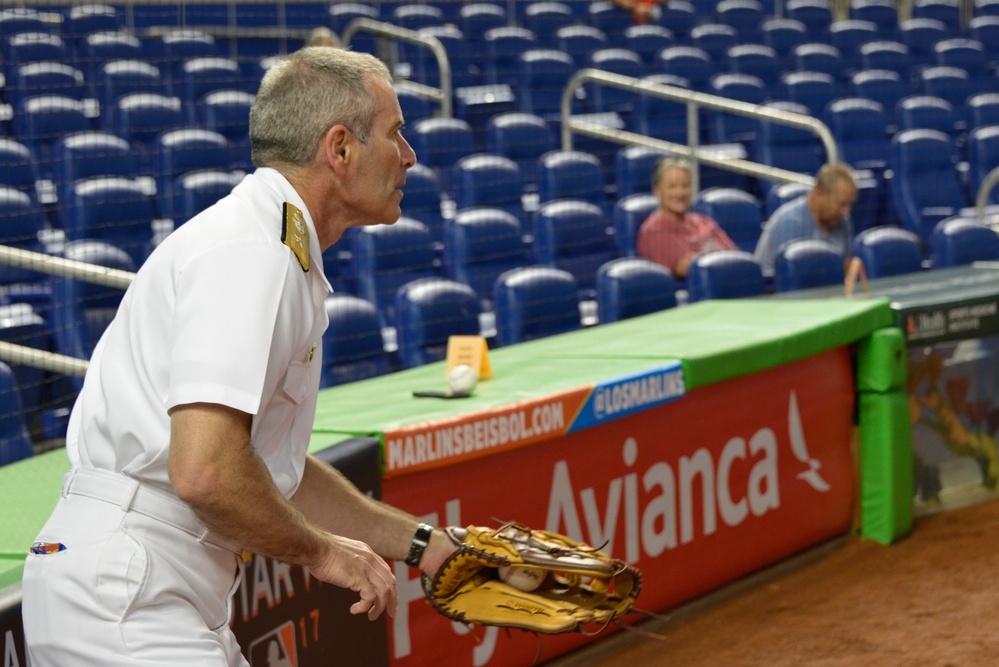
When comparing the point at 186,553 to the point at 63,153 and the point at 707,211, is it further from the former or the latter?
the point at 707,211

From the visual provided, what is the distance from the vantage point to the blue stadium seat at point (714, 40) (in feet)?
37.9

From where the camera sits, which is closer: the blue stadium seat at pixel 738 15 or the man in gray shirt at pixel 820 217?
the man in gray shirt at pixel 820 217

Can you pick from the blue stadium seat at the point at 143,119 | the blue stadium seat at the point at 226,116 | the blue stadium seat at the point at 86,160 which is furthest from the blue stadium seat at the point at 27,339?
the blue stadium seat at the point at 226,116

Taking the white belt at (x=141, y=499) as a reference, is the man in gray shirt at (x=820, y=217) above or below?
below

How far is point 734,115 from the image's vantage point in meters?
9.61

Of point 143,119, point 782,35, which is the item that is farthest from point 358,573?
point 782,35

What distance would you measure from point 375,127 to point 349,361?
326cm

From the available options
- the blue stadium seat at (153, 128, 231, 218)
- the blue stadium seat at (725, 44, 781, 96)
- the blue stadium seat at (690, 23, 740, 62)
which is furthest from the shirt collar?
the blue stadium seat at (690, 23, 740, 62)

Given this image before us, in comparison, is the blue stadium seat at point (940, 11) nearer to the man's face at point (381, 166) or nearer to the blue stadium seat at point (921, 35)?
the blue stadium seat at point (921, 35)

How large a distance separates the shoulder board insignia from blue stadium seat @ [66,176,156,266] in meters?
3.89

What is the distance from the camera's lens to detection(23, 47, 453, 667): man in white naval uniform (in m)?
1.69

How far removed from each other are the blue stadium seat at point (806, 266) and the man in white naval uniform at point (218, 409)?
491 centimetres

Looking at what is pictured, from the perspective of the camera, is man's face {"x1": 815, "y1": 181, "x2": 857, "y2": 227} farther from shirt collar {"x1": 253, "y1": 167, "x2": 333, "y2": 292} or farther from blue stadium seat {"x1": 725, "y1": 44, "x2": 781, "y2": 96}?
shirt collar {"x1": 253, "y1": 167, "x2": 333, "y2": 292}

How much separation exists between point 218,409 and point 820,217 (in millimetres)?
5969
